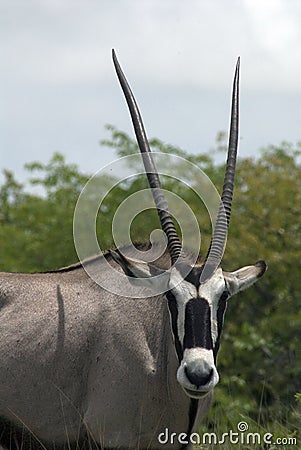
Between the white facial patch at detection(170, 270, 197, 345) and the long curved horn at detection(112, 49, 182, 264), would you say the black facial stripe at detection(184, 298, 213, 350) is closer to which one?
the white facial patch at detection(170, 270, 197, 345)

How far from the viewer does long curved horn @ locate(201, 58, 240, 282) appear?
25.2ft

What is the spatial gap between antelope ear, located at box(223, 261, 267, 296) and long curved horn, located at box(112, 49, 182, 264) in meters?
0.47

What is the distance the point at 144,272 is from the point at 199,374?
1082mm

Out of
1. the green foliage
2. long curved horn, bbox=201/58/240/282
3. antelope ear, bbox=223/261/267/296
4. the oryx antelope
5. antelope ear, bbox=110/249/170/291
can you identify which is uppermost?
long curved horn, bbox=201/58/240/282

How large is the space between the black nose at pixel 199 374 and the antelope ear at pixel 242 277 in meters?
0.87

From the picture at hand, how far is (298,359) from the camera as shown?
50.4 ft

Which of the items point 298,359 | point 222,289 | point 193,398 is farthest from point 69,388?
point 298,359

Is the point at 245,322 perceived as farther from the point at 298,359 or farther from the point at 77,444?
the point at 77,444

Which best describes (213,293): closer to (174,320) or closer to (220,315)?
(220,315)

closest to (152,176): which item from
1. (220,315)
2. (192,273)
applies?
(192,273)

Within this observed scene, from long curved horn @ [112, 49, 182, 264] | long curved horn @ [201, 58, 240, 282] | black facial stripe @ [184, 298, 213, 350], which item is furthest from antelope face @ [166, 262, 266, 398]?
long curved horn @ [112, 49, 182, 264]

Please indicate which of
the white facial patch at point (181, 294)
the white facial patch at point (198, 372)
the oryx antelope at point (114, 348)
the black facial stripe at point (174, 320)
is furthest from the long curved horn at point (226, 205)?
the white facial patch at point (198, 372)

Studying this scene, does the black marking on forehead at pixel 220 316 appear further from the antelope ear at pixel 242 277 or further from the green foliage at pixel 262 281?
the green foliage at pixel 262 281

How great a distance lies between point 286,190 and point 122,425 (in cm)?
956
